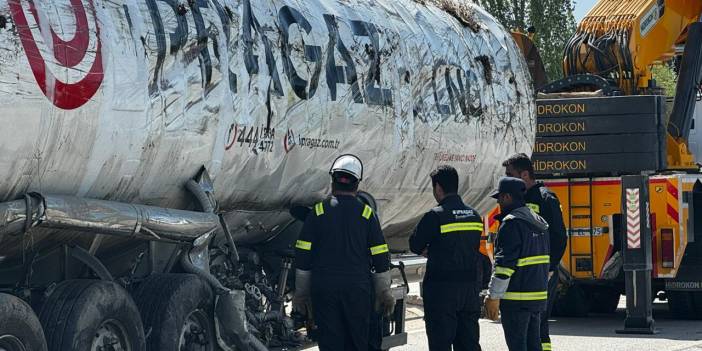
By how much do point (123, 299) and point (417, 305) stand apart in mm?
10344

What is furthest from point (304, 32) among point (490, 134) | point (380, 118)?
point (490, 134)

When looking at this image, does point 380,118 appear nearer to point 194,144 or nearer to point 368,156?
point 368,156

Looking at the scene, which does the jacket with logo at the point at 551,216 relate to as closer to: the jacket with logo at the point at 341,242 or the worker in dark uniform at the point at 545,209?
the worker in dark uniform at the point at 545,209

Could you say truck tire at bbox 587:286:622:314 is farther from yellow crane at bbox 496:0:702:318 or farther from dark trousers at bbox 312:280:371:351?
dark trousers at bbox 312:280:371:351

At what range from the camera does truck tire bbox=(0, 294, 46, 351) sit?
8.04 m

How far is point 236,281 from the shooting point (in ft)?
35.9

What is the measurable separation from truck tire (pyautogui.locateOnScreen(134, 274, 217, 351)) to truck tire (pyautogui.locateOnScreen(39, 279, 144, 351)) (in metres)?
0.36

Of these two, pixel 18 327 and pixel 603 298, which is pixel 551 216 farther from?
pixel 603 298

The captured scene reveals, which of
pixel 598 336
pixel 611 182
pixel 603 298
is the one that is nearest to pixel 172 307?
pixel 598 336

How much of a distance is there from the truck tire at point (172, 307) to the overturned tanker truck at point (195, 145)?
0.01m

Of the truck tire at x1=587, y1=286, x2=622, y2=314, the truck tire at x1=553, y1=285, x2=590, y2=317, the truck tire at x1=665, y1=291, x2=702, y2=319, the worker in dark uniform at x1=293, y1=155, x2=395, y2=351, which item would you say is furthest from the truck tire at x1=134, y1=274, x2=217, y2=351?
the truck tire at x1=587, y1=286, x2=622, y2=314

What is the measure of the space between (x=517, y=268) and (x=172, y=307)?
2433 mm

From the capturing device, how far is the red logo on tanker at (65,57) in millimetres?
8094

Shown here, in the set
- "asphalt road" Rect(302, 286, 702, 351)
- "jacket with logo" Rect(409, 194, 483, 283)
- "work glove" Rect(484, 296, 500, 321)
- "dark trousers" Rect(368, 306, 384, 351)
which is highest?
"jacket with logo" Rect(409, 194, 483, 283)
